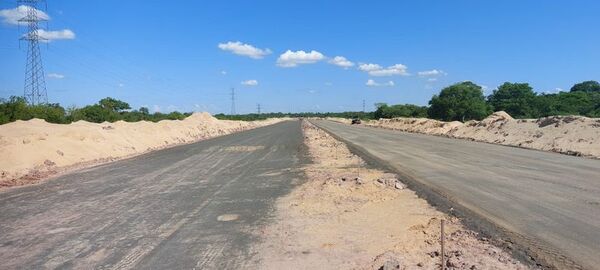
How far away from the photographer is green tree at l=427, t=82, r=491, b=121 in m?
83.8

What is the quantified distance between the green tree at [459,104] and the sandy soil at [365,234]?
76.3 meters

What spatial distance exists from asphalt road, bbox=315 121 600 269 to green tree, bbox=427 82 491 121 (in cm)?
6533

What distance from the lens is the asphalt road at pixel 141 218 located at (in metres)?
7.02

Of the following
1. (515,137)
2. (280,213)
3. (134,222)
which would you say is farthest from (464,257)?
(515,137)

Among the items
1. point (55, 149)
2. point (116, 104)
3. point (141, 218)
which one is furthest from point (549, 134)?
point (116, 104)

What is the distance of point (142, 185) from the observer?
14.4m

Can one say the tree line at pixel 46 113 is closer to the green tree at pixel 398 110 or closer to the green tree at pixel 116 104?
the green tree at pixel 116 104

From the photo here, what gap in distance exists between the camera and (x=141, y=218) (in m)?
9.66

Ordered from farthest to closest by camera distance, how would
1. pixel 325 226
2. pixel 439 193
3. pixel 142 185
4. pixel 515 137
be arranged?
pixel 515 137
pixel 142 185
pixel 439 193
pixel 325 226

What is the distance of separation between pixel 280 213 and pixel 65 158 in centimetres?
1568

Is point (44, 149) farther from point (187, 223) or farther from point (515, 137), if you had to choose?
Result: point (515, 137)

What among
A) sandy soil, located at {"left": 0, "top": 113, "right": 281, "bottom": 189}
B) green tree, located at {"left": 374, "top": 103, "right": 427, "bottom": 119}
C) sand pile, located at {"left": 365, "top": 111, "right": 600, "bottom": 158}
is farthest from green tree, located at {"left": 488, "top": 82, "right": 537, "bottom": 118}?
sandy soil, located at {"left": 0, "top": 113, "right": 281, "bottom": 189}

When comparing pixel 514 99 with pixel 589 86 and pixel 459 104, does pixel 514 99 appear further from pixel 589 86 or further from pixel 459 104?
pixel 589 86

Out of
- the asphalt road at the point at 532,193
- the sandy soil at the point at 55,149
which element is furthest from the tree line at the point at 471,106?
the asphalt road at the point at 532,193
